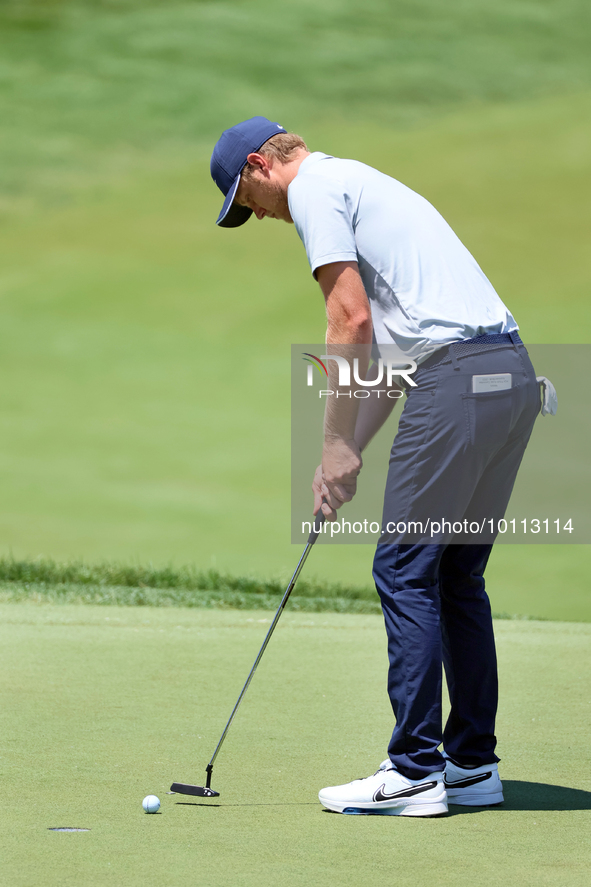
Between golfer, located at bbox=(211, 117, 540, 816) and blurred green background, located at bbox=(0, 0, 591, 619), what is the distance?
11.8 feet

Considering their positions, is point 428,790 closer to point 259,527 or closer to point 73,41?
point 259,527

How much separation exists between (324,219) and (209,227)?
228 inches

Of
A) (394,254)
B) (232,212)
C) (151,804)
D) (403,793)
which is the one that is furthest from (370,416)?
(151,804)

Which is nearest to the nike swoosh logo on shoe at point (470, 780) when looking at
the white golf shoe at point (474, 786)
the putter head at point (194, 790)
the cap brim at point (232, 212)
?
the white golf shoe at point (474, 786)

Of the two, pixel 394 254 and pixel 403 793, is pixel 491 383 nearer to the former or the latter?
pixel 394 254

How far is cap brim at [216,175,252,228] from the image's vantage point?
79.0 inches

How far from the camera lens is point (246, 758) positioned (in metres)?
2.14

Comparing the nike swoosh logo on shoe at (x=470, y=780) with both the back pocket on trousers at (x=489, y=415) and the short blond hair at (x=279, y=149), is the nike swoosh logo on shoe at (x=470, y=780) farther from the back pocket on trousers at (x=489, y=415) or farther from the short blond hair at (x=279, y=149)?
the short blond hair at (x=279, y=149)

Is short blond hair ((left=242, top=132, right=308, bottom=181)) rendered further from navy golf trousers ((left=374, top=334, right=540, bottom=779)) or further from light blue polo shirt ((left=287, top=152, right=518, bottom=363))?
navy golf trousers ((left=374, top=334, right=540, bottom=779))

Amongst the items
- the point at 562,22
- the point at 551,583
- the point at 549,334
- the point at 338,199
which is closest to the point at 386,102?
the point at 562,22

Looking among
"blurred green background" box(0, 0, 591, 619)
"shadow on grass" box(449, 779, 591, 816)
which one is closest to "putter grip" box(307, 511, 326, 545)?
"shadow on grass" box(449, 779, 591, 816)

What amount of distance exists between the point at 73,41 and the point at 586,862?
317 inches

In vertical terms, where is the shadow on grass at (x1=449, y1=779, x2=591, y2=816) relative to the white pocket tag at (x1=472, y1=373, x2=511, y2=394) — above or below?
below

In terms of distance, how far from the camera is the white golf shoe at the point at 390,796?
1.80 meters
